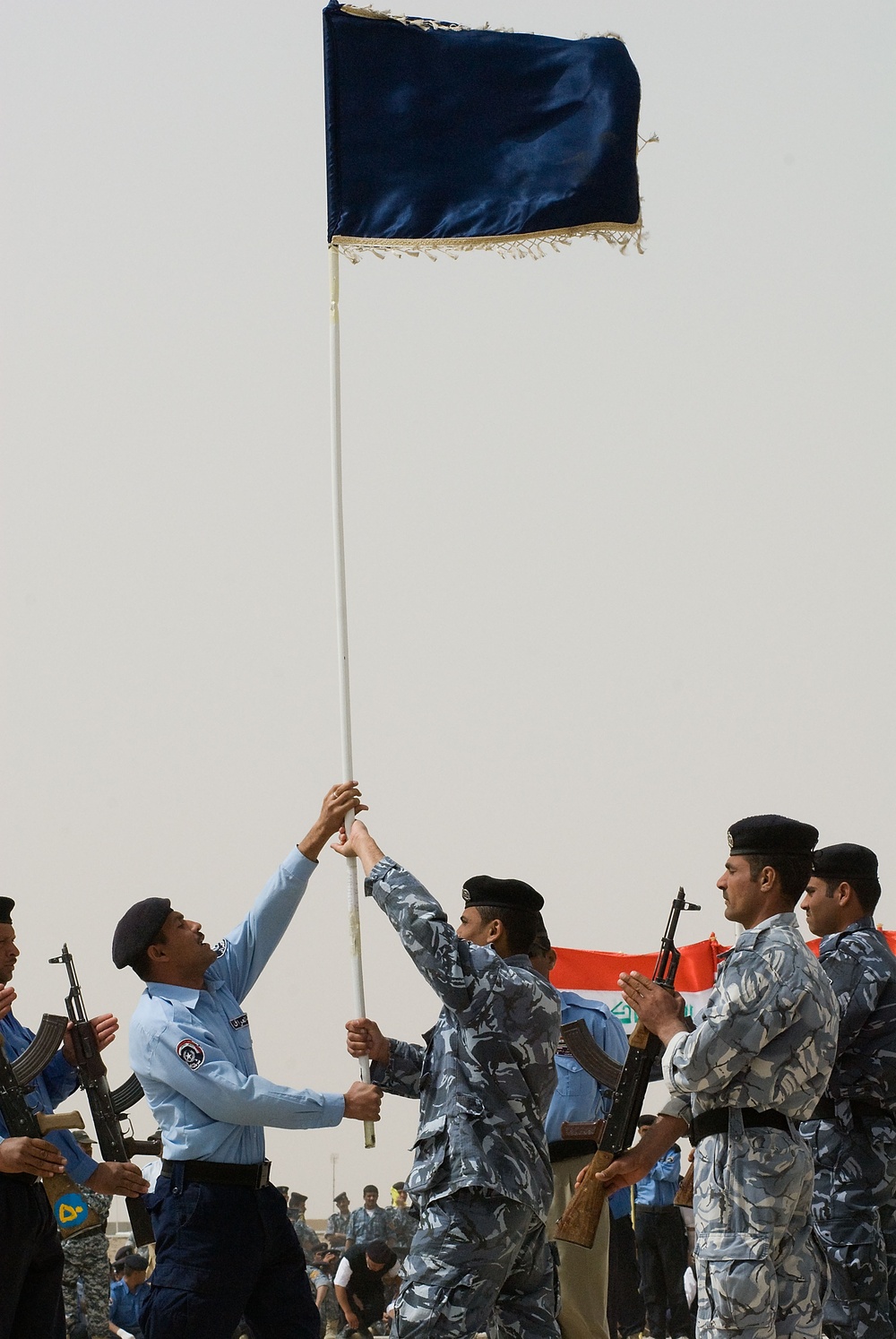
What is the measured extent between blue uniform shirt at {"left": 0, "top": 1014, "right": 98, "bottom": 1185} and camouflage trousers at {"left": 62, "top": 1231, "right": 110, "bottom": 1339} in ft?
14.7

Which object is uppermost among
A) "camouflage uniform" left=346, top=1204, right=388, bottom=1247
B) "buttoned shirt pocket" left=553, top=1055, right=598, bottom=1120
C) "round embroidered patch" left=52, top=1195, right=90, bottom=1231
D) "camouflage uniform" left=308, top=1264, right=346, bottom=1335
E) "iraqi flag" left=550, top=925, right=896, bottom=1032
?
"buttoned shirt pocket" left=553, top=1055, right=598, bottom=1120

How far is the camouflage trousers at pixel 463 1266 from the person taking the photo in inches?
173

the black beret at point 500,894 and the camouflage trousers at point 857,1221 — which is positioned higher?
the black beret at point 500,894

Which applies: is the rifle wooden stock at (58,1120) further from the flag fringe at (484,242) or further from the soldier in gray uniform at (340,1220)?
the soldier in gray uniform at (340,1220)

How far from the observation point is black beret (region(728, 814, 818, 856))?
449 centimetres

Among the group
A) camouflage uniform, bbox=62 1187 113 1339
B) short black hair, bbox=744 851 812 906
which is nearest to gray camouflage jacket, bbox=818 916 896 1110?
short black hair, bbox=744 851 812 906

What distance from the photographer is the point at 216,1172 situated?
15.7 ft

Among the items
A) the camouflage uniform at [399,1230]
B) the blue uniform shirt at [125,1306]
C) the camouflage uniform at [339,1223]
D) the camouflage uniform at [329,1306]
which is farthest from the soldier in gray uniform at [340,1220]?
the blue uniform shirt at [125,1306]

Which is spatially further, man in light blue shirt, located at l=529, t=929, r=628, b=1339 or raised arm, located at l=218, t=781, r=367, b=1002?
man in light blue shirt, located at l=529, t=929, r=628, b=1339

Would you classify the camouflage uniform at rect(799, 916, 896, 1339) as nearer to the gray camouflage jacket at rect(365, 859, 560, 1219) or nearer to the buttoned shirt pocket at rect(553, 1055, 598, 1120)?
the gray camouflage jacket at rect(365, 859, 560, 1219)

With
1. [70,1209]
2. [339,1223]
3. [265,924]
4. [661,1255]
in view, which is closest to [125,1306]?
[661,1255]

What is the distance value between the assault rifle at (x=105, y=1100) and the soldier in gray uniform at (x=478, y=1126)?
1366 millimetres

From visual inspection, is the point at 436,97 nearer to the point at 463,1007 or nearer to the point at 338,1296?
the point at 463,1007

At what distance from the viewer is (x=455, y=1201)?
450 centimetres
